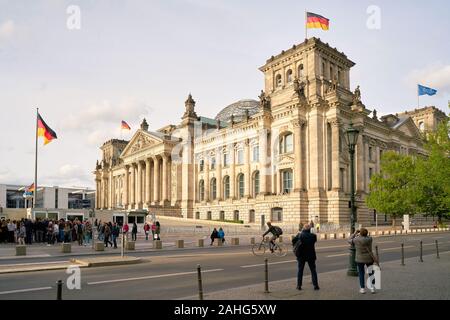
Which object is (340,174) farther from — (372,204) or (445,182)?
(445,182)

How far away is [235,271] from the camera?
17.2m

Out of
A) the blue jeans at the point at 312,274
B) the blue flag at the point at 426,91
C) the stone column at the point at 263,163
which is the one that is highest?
the blue flag at the point at 426,91

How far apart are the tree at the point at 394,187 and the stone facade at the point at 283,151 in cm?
395

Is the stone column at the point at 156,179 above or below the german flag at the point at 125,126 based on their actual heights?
below

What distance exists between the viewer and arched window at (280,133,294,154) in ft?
204

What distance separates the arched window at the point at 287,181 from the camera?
62.4 metres

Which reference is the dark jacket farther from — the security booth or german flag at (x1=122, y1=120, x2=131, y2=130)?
german flag at (x1=122, y1=120, x2=131, y2=130)

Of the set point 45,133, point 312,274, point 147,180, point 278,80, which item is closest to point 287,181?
point 278,80

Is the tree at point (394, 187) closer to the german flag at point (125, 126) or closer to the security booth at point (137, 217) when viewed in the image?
the security booth at point (137, 217)

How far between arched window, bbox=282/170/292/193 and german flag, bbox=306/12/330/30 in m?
20.7

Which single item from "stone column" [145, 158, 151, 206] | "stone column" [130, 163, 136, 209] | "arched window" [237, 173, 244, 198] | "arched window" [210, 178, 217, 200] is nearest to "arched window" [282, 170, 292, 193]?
"arched window" [237, 173, 244, 198]

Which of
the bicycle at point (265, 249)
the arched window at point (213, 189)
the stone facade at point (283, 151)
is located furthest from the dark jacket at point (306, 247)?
the arched window at point (213, 189)
